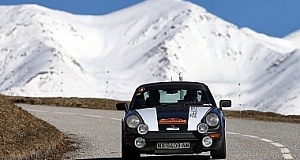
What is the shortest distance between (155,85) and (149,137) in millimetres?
1864

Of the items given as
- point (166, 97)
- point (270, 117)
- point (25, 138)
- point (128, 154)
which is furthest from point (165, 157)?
point (270, 117)

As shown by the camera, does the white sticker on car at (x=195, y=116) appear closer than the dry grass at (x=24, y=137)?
Yes

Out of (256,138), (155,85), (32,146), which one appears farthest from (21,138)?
(256,138)

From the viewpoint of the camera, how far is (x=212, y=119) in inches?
569

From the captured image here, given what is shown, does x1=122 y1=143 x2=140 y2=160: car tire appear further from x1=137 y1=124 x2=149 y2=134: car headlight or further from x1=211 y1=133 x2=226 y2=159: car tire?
x1=211 y1=133 x2=226 y2=159: car tire

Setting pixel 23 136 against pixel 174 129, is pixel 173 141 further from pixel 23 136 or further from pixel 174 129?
pixel 23 136

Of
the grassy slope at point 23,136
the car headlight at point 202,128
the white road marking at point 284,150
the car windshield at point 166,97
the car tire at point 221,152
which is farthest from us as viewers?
the white road marking at point 284,150

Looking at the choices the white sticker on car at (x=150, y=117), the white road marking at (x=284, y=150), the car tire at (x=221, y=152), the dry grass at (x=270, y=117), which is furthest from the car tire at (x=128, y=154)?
the dry grass at (x=270, y=117)

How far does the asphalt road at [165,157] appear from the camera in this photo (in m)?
16.5

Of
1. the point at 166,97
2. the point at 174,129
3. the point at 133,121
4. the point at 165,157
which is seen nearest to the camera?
the point at 174,129

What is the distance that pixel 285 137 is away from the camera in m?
21.4

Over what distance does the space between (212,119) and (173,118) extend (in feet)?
2.26

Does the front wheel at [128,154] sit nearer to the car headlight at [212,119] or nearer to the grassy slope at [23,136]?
the car headlight at [212,119]

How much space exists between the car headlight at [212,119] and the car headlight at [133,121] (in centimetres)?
118
